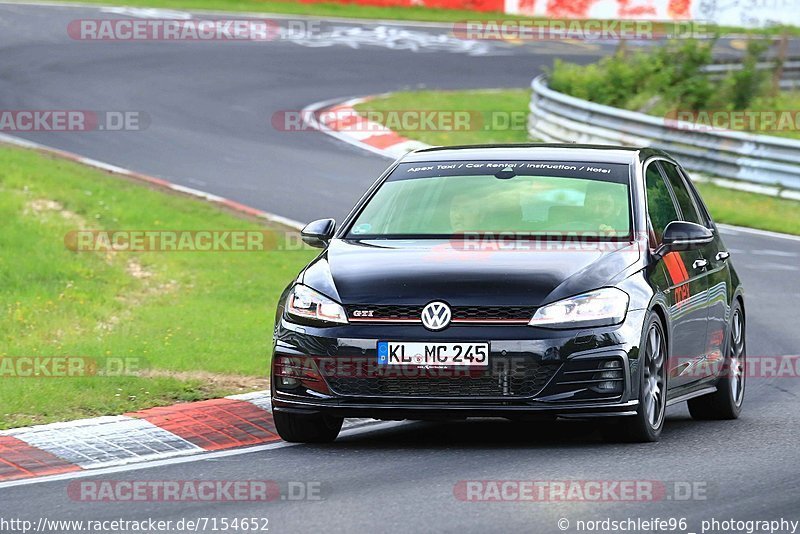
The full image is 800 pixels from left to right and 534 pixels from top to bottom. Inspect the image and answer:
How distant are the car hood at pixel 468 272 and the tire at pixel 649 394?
396mm

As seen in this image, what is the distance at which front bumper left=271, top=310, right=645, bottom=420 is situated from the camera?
8.28 m

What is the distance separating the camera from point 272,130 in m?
26.0

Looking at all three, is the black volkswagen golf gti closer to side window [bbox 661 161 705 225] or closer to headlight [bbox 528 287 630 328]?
headlight [bbox 528 287 630 328]

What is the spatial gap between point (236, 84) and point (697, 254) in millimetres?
21125

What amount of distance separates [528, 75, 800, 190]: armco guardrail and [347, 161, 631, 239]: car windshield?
10.3 metres

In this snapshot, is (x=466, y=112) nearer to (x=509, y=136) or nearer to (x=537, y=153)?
(x=509, y=136)

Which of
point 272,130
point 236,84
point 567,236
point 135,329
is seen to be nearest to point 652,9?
point 236,84

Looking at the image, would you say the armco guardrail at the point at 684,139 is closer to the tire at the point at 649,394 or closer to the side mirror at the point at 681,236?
the side mirror at the point at 681,236

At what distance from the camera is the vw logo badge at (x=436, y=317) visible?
8.32 m

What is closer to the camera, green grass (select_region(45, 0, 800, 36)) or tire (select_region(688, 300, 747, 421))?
tire (select_region(688, 300, 747, 421))

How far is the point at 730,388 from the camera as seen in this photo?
33.8 ft
